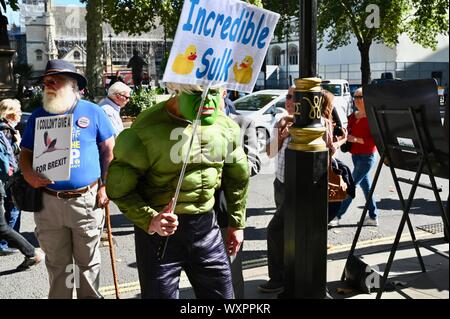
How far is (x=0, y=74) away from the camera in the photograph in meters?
16.0

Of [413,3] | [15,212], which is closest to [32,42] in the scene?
[413,3]

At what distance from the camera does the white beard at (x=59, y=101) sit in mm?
3377

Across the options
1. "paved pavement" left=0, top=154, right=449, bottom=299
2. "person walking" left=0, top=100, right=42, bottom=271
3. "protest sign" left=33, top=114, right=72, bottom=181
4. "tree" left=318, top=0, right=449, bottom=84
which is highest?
"tree" left=318, top=0, right=449, bottom=84

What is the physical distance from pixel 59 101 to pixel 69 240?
3.10 ft

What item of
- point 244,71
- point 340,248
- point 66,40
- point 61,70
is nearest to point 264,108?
point 340,248

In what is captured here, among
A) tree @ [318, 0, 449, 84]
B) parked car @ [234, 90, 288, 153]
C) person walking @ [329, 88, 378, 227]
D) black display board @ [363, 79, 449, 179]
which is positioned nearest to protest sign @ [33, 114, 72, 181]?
black display board @ [363, 79, 449, 179]

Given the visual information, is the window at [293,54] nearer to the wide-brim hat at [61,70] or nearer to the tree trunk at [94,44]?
the tree trunk at [94,44]

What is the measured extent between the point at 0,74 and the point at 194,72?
1543 centimetres

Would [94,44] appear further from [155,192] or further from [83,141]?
[155,192]

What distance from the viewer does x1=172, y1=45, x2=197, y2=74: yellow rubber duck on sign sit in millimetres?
2402

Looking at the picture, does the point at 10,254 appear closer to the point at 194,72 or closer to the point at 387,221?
the point at 194,72

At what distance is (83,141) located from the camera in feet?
11.2

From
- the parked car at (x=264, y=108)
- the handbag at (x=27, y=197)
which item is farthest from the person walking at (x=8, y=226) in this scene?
the parked car at (x=264, y=108)

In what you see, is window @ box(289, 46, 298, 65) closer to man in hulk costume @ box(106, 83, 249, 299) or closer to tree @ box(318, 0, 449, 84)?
tree @ box(318, 0, 449, 84)
